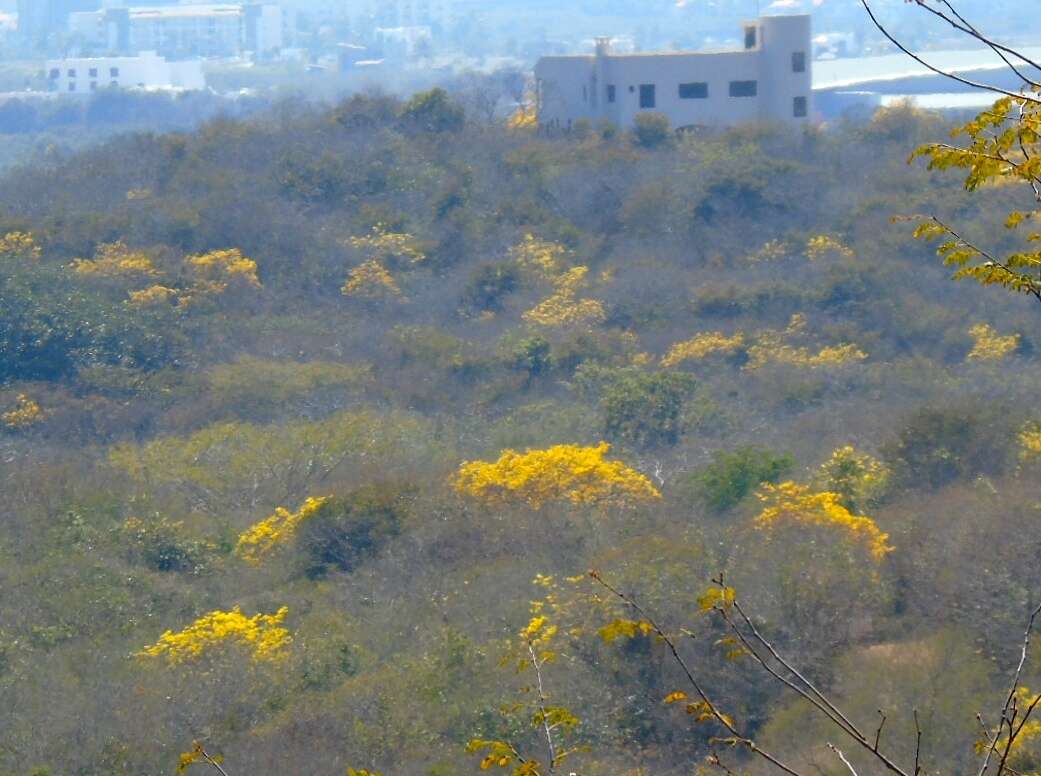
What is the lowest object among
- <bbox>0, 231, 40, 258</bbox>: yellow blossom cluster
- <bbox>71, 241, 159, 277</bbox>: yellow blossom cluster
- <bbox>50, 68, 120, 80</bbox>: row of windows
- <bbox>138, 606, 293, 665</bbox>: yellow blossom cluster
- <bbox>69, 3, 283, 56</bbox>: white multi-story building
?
<bbox>138, 606, 293, 665</bbox>: yellow blossom cluster

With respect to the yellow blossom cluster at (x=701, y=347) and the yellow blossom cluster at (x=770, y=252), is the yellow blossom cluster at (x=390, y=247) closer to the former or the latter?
the yellow blossom cluster at (x=770, y=252)

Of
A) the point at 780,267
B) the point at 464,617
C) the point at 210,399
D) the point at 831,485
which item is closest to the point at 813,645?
the point at 464,617

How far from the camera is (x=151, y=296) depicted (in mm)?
30875

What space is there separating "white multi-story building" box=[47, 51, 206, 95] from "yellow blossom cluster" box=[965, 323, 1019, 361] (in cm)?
8700

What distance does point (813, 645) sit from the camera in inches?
562

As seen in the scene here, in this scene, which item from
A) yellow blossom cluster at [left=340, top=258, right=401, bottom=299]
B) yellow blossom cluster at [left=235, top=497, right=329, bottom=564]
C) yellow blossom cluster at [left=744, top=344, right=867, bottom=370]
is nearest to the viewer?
yellow blossom cluster at [left=235, top=497, right=329, bottom=564]

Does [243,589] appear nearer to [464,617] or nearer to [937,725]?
A: [464,617]

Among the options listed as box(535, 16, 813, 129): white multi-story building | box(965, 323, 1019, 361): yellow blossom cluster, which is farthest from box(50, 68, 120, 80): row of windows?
box(965, 323, 1019, 361): yellow blossom cluster

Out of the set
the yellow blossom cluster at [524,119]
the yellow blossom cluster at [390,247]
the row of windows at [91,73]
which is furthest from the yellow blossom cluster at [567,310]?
the row of windows at [91,73]

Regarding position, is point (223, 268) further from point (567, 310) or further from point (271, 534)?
point (271, 534)

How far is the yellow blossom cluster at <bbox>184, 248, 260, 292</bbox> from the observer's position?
32438 millimetres

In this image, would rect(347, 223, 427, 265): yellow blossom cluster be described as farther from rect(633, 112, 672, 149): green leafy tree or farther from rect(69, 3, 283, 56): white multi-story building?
rect(69, 3, 283, 56): white multi-story building

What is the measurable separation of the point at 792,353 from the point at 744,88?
12.7 metres

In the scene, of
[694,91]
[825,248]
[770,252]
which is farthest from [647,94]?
[825,248]
